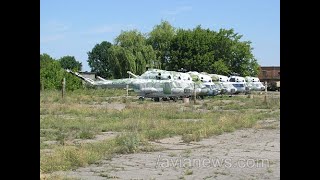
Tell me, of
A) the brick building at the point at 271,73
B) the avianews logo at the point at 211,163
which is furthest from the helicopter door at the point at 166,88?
the avianews logo at the point at 211,163

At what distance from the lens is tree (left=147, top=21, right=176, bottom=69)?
3846 cm

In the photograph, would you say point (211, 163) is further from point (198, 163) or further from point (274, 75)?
point (274, 75)

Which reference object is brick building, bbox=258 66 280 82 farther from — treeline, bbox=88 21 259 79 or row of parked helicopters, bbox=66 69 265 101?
treeline, bbox=88 21 259 79

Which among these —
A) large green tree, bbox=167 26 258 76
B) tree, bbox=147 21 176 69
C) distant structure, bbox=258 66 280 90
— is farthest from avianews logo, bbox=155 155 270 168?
tree, bbox=147 21 176 69

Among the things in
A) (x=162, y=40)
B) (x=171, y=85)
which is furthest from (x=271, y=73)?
(x=162, y=40)

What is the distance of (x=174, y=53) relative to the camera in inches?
1539

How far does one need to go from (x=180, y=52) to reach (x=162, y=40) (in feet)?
6.45

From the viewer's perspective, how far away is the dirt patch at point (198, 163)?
17.2ft

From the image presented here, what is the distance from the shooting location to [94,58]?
52719 millimetres

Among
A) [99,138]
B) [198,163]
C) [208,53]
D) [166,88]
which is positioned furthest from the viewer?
[208,53]

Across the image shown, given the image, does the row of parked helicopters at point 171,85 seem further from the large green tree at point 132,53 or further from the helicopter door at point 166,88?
the large green tree at point 132,53
